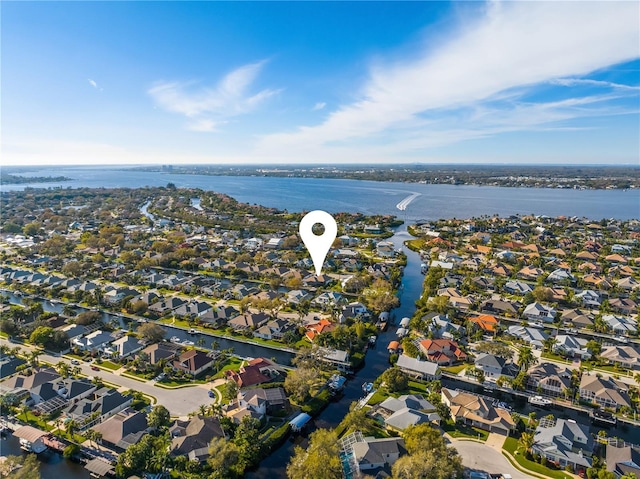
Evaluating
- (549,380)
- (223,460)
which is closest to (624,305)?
(549,380)

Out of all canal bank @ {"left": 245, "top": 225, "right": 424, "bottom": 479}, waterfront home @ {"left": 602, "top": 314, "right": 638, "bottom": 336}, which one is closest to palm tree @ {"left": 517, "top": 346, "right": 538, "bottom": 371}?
canal bank @ {"left": 245, "top": 225, "right": 424, "bottom": 479}

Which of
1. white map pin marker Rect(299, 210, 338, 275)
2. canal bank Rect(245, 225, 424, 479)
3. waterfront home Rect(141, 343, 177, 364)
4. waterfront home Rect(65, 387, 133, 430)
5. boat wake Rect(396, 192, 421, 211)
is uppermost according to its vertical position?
white map pin marker Rect(299, 210, 338, 275)

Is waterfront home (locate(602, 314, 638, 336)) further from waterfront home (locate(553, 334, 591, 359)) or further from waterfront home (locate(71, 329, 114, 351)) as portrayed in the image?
waterfront home (locate(71, 329, 114, 351))

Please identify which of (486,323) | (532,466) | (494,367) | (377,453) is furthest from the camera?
(486,323)

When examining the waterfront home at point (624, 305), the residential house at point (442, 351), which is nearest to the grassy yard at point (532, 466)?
the residential house at point (442, 351)

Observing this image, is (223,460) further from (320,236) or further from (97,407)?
(320,236)
